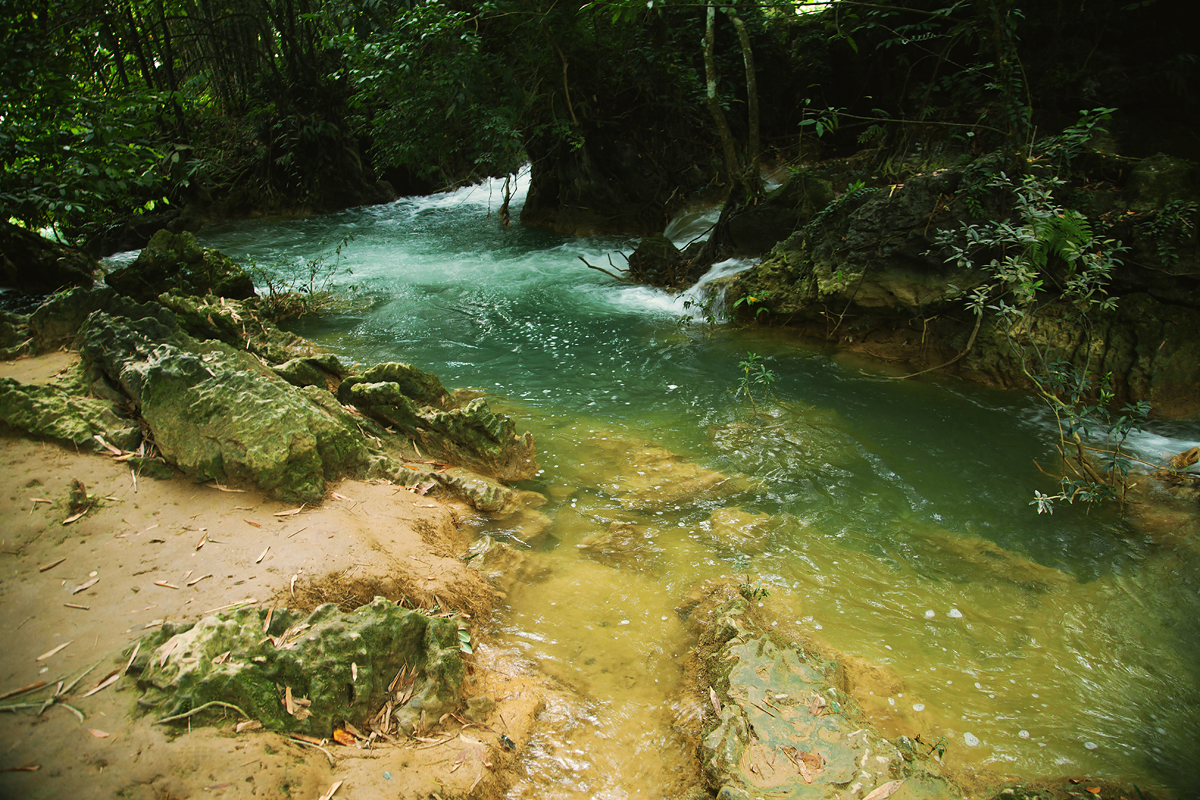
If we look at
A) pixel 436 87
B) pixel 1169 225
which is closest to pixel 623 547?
pixel 1169 225

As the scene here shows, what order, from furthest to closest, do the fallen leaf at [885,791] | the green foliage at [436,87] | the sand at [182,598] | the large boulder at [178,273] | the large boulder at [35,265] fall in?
the green foliage at [436,87] → the large boulder at [35,265] → the large boulder at [178,273] → the fallen leaf at [885,791] → the sand at [182,598]

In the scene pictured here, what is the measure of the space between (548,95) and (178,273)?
7.93m

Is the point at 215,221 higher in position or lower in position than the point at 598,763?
higher

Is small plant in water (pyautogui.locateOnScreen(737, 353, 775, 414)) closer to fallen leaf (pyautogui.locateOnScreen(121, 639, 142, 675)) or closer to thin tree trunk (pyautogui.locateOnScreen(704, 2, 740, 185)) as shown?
thin tree trunk (pyautogui.locateOnScreen(704, 2, 740, 185))

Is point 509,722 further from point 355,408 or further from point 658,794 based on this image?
point 355,408

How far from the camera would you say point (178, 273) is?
7105 mm

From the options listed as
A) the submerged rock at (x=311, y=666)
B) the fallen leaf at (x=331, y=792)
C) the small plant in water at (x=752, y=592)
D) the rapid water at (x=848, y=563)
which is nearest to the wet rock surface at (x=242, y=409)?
the rapid water at (x=848, y=563)

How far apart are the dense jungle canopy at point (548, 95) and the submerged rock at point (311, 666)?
4805 millimetres

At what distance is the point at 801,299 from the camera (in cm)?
752

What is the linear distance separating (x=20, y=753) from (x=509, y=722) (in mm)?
1395

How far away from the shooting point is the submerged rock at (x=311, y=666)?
6.36 feet

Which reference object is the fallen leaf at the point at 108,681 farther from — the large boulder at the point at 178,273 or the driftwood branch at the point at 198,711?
the large boulder at the point at 178,273

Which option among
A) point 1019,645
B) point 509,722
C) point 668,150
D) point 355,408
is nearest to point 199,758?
point 509,722

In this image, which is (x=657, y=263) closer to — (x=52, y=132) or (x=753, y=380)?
(x=753, y=380)
